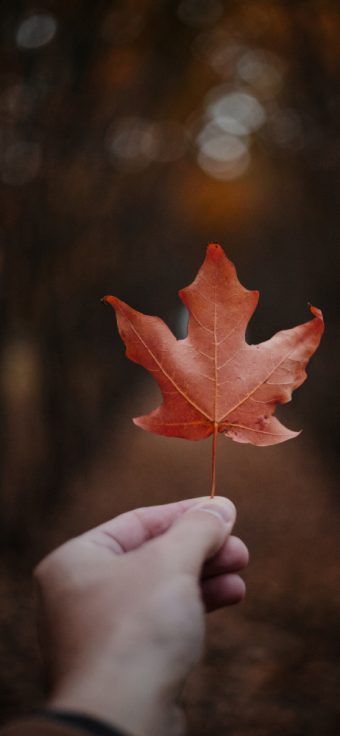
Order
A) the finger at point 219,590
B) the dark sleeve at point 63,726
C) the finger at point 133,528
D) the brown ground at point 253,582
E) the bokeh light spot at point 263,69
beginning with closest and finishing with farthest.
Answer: the dark sleeve at point 63,726, the finger at point 133,528, the finger at point 219,590, the brown ground at point 253,582, the bokeh light spot at point 263,69

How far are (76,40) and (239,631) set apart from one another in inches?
177

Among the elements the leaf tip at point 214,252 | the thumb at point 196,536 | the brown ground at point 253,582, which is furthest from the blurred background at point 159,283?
the leaf tip at point 214,252

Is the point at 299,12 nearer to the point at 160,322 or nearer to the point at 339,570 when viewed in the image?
the point at 160,322

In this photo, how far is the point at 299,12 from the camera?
3.41m

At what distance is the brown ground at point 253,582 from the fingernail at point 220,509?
1682mm

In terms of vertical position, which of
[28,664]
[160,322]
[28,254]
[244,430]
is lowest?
[28,664]

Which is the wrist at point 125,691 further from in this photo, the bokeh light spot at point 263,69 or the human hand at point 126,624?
the bokeh light spot at point 263,69

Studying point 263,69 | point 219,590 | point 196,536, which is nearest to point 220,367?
point 196,536

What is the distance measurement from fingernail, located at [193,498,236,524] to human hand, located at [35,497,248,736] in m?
0.07

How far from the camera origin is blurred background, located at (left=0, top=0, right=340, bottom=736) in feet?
8.44

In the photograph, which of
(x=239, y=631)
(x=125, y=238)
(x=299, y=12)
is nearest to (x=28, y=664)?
(x=239, y=631)

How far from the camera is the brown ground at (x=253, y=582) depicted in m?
1.99

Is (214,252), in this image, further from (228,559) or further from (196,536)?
(228,559)

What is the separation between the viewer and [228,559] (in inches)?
33.8
